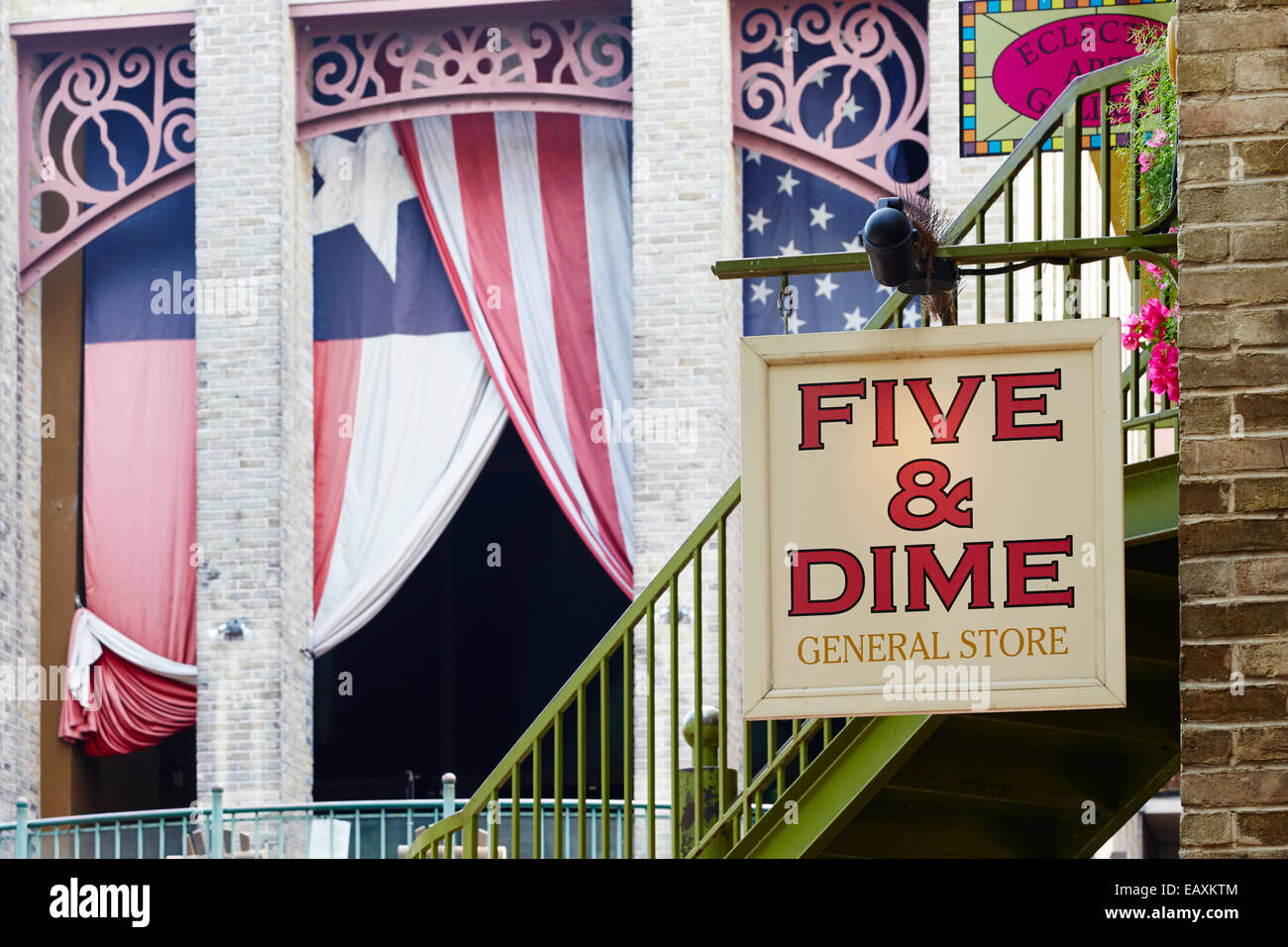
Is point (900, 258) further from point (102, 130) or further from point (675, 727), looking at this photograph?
point (102, 130)

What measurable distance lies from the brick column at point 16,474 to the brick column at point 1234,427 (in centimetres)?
1224

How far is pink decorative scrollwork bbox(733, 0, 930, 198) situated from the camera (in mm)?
15305

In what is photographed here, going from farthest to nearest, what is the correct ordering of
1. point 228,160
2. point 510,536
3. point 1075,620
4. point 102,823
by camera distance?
1. point 510,536
2. point 228,160
3. point 102,823
4. point 1075,620

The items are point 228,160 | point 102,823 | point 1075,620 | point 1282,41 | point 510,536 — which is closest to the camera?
point 1282,41

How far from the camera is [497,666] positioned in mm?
17516

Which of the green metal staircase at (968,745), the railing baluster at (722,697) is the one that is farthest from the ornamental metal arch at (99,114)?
the railing baluster at (722,697)

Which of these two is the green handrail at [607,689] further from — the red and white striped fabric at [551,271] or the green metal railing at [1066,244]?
the red and white striped fabric at [551,271]

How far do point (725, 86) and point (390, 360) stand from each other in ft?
10.4

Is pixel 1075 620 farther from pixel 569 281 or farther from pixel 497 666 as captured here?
pixel 497 666

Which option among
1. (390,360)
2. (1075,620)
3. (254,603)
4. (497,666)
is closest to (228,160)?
(390,360)

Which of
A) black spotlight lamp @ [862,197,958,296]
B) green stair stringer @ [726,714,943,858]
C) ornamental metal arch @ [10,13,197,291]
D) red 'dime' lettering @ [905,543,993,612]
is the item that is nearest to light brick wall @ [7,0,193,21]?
ornamental metal arch @ [10,13,197,291]

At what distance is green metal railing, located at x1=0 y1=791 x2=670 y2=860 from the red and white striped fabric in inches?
90.9

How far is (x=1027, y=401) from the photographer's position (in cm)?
544
